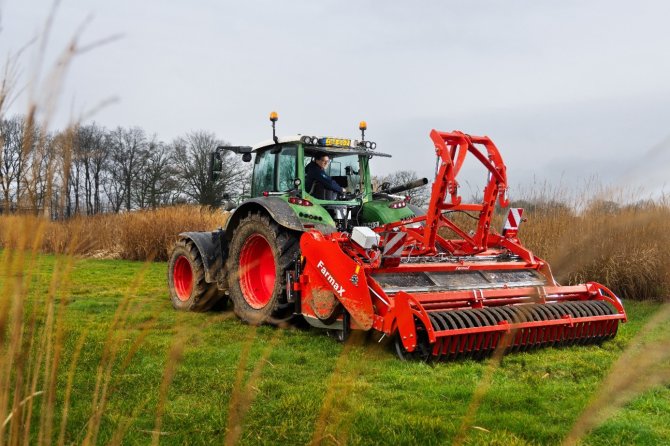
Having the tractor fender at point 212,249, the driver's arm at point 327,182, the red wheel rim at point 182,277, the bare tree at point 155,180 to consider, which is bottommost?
the red wheel rim at point 182,277

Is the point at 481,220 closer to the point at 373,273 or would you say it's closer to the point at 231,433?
the point at 373,273

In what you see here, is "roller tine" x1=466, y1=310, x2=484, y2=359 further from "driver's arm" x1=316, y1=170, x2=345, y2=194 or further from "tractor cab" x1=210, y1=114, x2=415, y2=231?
"driver's arm" x1=316, y1=170, x2=345, y2=194

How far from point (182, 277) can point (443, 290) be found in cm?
451

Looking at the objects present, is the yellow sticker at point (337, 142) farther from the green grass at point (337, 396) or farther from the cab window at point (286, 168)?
the green grass at point (337, 396)

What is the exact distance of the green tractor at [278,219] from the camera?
265 inches

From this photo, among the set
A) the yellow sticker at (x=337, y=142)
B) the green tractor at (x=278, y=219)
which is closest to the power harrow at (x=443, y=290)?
the green tractor at (x=278, y=219)

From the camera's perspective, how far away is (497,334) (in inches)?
212

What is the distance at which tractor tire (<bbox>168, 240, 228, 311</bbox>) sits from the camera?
8.27 m

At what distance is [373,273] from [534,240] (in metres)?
5.34

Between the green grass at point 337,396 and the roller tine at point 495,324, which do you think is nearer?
the green grass at point 337,396

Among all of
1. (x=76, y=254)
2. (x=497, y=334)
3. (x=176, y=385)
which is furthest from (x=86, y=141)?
(x=497, y=334)

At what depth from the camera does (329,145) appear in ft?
24.2

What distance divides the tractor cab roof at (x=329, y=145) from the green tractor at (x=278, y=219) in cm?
1

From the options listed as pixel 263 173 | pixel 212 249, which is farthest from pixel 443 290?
pixel 212 249
